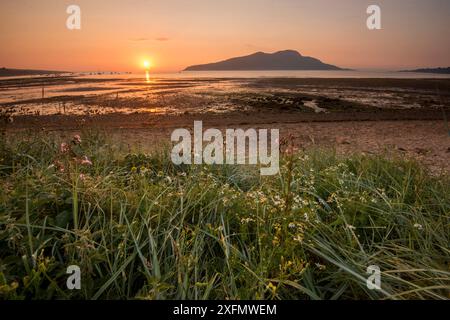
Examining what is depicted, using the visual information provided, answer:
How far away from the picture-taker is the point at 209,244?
2.61 m

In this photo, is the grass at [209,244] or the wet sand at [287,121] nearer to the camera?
the grass at [209,244]

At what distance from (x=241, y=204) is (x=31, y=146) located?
361 centimetres

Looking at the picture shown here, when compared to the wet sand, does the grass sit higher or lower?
lower

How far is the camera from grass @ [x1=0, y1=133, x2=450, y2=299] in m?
1.99

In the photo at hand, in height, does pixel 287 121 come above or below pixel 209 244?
above

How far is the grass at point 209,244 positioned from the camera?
1.99 metres

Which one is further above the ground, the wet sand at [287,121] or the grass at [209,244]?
the wet sand at [287,121]

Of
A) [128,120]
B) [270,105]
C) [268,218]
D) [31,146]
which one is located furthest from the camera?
[270,105]
